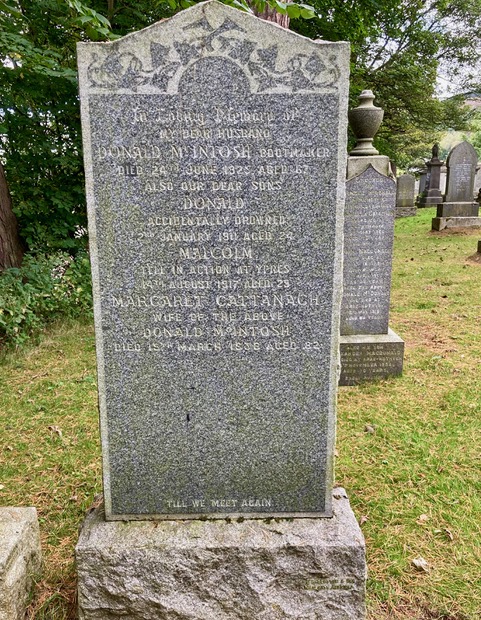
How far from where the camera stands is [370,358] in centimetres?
535

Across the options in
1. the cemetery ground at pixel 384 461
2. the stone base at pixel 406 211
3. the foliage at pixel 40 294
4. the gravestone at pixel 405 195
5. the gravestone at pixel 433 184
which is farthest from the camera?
the gravestone at pixel 433 184

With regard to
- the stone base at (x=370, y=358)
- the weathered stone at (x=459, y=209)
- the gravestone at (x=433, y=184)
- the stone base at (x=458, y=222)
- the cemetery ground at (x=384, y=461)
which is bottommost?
the cemetery ground at (x=384, y=461)

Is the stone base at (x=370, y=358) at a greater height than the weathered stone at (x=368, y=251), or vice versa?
the weathered stone at (x=368, y=251)

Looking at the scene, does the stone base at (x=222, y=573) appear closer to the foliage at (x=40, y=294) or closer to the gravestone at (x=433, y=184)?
the foliage at (x=40, y=294)

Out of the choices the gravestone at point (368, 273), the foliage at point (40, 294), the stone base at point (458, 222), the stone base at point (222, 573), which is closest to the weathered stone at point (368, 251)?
the gravestone at point (368, 273)

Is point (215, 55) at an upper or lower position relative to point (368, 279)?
upper

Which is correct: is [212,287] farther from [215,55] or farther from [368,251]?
[368,251]

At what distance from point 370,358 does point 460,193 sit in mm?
11679

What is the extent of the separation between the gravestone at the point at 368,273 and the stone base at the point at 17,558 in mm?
3498

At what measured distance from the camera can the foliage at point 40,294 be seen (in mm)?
6219

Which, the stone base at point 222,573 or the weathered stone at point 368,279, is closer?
the stone base at point 222,573

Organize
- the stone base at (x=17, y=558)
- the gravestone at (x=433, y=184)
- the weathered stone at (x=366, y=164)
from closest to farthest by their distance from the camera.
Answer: the stone base at (x=17, y=558) < the weathered stone at (x=366, y=164) < the gravestone at (x=433, y=184)

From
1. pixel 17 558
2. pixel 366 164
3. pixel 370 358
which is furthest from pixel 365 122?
pixel 17 558

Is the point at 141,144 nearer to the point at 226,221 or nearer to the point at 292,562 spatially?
the point at 226,221
